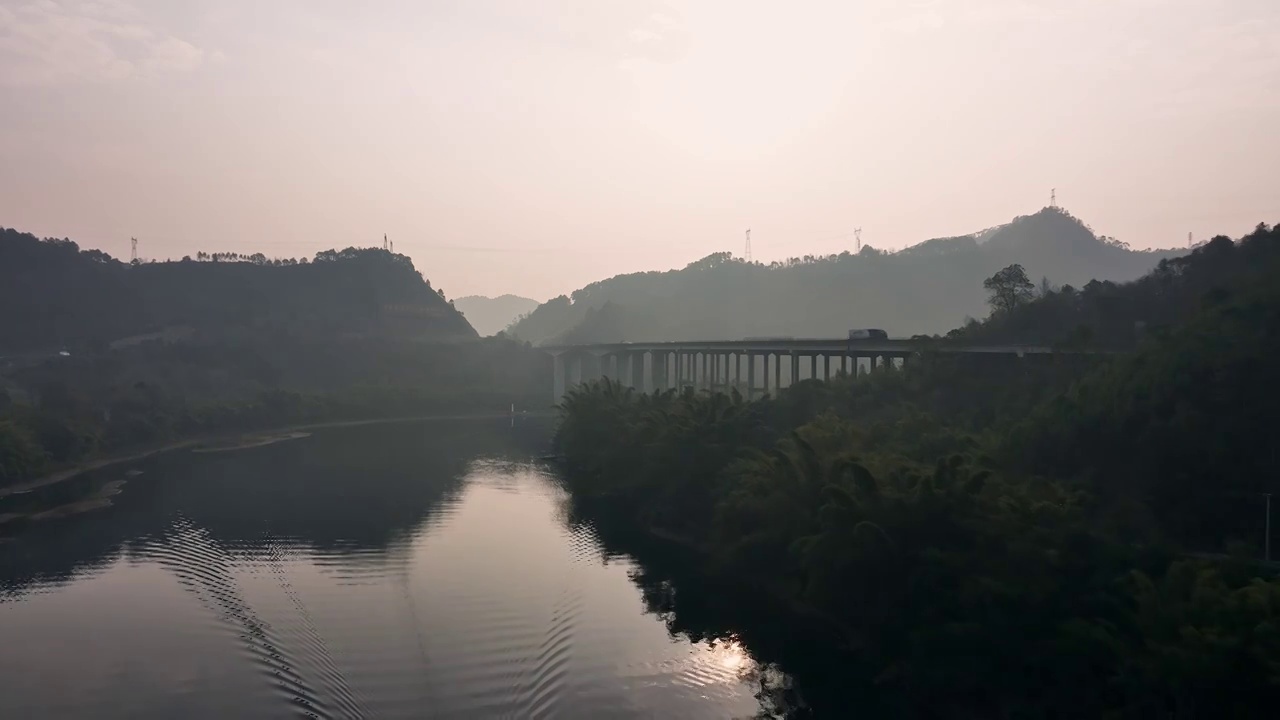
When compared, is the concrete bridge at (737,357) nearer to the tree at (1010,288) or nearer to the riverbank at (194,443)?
the tree at (1010,288)

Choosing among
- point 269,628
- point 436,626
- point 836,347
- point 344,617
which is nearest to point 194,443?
point 836,347

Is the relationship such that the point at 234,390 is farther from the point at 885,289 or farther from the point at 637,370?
the point at 885,289

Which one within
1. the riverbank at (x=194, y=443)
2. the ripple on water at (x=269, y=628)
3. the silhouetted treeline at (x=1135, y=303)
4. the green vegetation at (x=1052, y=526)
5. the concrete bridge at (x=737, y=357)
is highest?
the silhouetted treeline at (x=1135, y=303)

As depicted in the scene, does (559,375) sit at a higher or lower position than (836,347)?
lower

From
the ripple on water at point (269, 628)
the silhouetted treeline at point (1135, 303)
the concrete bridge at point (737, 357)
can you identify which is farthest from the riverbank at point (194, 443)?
the silhouetted treeline at point (1135, 303)

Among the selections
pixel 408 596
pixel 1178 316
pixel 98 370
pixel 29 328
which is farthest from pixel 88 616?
pixel 29 328

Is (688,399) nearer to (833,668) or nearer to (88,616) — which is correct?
(833,668)
